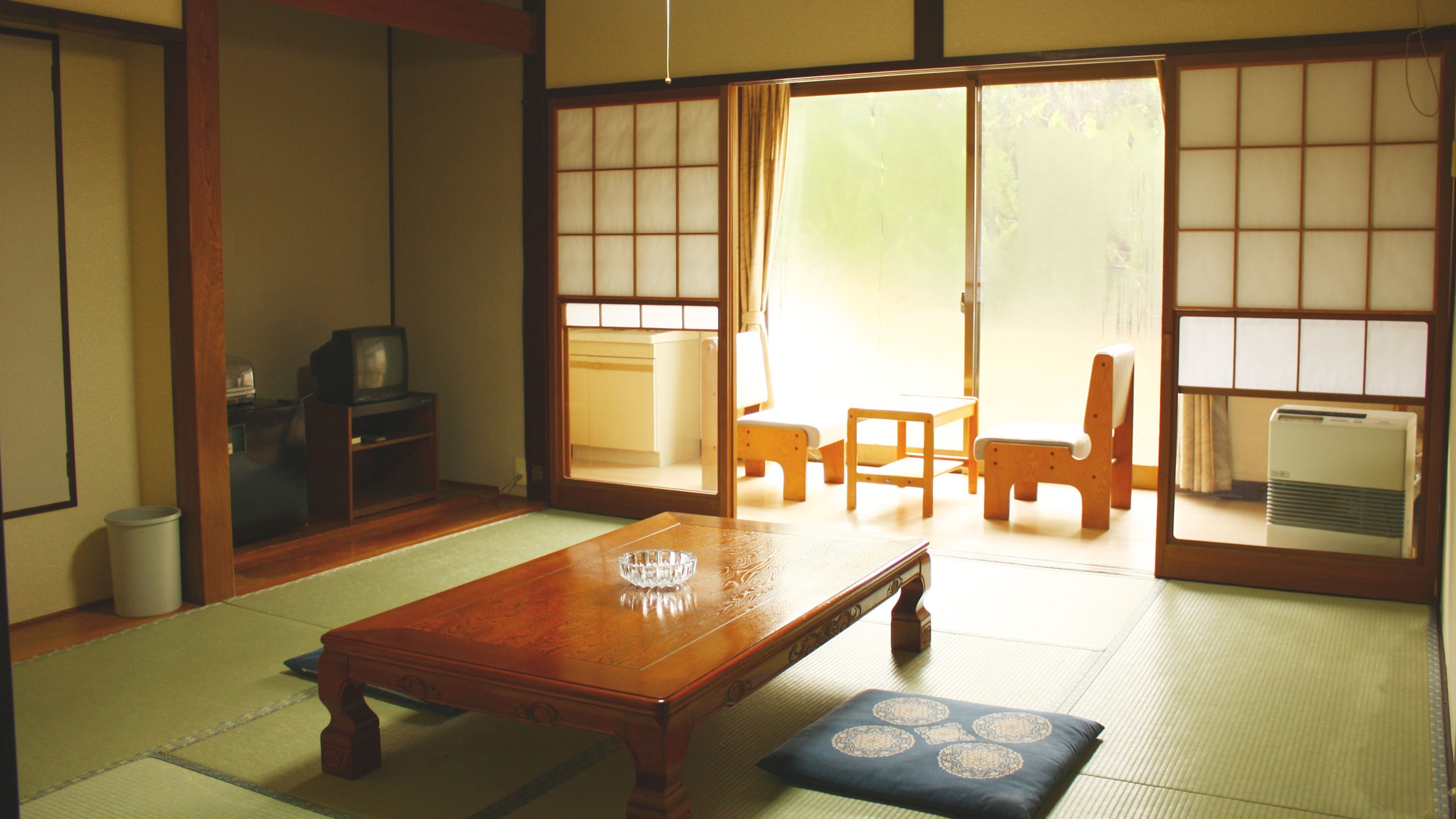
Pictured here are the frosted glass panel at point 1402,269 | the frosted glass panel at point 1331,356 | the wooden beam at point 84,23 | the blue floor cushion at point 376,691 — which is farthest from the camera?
the frosted glass panel at point 1331,356

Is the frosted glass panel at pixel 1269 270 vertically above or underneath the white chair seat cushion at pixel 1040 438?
above

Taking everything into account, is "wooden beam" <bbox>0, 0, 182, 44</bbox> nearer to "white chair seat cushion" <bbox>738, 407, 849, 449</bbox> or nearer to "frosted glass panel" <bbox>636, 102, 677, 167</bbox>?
"frosted glass panel" <bbox>636, 102, 677, 167</bbox>

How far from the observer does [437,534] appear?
5051mm

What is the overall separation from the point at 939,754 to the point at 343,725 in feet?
4.60

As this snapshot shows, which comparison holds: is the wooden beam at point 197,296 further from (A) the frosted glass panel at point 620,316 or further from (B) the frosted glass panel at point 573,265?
(A) the frosted glass panel at point 620,316

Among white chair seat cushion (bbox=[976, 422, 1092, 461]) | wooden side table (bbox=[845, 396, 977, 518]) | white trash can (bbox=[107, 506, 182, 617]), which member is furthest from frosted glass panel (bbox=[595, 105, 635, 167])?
white trash can (bbox=[107, 506, 182, 617])

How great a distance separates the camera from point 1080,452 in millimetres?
5211

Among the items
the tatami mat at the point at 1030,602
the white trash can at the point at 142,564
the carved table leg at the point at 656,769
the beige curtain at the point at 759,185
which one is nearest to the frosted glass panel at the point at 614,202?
the beige curtain at the point at 759,185

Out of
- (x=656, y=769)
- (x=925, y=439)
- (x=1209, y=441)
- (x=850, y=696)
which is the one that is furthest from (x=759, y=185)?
(x=656, y=769)

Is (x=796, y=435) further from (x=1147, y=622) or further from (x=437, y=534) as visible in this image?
(x=1147, y=622)

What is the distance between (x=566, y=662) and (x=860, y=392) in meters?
4.78

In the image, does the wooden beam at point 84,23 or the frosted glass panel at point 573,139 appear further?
the frosted glass panel at point 573,139

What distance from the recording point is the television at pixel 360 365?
5.22m

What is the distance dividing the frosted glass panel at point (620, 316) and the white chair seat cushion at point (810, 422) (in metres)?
0.84
